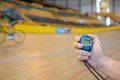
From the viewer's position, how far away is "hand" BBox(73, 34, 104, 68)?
4.82ft

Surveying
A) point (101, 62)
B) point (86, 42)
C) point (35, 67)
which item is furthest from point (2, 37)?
point (86, 42)

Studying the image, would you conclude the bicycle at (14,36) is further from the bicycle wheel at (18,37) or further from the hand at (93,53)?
the hand at (93,53)

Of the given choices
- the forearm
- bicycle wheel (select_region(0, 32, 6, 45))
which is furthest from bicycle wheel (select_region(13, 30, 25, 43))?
the forearm

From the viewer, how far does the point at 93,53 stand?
1.57m

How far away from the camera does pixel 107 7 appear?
88.8ft

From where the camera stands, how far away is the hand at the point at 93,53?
1.47m

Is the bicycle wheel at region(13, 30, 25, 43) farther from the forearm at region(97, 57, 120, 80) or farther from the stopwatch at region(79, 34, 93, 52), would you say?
the stopwatch at region(79, 34, 93, 52)

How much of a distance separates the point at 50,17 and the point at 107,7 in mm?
12916

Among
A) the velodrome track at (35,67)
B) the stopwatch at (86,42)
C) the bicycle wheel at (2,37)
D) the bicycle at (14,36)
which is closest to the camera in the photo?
the stopwatch at (86,42)

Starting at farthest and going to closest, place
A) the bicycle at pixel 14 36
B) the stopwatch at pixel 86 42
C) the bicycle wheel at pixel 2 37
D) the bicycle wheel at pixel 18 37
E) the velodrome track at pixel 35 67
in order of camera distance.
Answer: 1. the bicycle wheel at pixel 18 37
2. the bicycle at pixel 14 36
3. the bicycle wheel at pixel 2 37
4. the velodrome track at pixel 35 67
5. the stopwatch at pixel 86 42

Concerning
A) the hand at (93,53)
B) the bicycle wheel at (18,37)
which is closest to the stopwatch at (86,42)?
the hand at (93,53)

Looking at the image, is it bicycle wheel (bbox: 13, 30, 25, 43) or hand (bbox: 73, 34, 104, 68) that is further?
bicycle wheel (bbox: 13, 30, 25, 43)

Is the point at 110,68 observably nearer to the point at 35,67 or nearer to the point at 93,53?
the point at 93,53

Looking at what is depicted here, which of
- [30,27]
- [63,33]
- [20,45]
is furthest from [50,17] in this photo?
[20,45]
